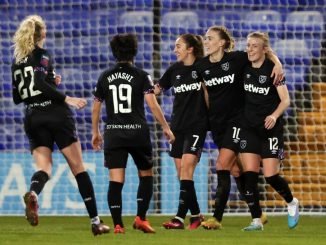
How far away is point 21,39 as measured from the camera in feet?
25.9

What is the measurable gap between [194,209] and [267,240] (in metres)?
1.68

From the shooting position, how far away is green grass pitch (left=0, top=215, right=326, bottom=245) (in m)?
6.98

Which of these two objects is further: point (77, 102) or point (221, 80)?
point (221, 80)

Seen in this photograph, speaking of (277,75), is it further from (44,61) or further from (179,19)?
(179,19)

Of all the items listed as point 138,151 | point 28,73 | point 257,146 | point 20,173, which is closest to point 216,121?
point 257,146

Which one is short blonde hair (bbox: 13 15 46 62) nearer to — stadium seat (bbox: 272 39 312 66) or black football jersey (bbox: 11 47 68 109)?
black football jersey (bbox: 11 47 68 109)

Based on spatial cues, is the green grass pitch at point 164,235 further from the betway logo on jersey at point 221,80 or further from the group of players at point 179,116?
the betway logo on jersey at point 221,80

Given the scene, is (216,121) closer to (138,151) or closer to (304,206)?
(138,151)

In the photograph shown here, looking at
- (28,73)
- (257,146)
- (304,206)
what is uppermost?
(28,73)

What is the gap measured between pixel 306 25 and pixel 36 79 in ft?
25.0

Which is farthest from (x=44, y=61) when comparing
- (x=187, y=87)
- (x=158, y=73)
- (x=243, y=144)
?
(x=158, y=73)

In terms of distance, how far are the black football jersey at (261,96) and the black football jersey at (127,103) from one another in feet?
3.27

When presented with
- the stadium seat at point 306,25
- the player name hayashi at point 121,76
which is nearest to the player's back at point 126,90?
the player name hayashi at point 121,76

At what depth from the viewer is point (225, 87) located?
27.9 feet
